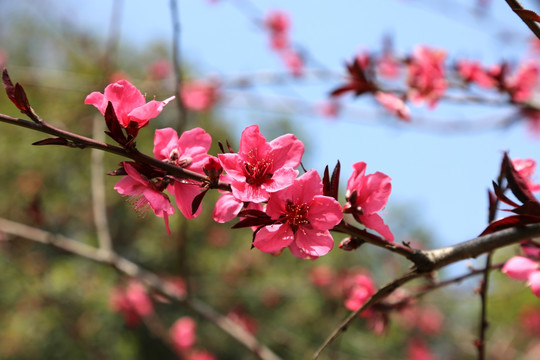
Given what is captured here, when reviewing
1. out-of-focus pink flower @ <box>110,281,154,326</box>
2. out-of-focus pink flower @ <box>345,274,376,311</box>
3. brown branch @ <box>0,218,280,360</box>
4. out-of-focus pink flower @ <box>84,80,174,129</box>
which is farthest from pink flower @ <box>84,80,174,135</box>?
out-of-focus pink flower @ <box>110,281,154,326</box>

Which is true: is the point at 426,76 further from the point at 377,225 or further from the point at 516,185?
the point at 377,225

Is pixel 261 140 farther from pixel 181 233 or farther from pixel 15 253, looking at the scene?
pixel 15 253

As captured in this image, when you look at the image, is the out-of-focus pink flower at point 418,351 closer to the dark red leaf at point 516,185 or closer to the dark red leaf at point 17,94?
the dark red leaf at point 516,185

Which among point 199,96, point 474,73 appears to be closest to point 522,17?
point 474,73

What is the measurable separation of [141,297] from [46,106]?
15.7ft

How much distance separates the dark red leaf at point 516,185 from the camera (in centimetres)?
80

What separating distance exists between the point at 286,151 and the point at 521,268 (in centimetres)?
57

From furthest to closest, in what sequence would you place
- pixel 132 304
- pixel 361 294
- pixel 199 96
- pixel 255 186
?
pixel 199 96, pixel 132 304, pixel 361 294, pixel 255 186

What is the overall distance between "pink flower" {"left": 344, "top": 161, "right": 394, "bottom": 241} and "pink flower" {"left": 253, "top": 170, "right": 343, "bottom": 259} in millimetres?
91

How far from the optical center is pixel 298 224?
827 millimetres

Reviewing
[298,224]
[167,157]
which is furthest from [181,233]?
[298,224]

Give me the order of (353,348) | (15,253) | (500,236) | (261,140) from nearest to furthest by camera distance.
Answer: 1. (500,236)
2. (261,140)
3. (15,253)
4. (353,348)

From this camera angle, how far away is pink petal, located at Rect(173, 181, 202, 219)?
0.80 m

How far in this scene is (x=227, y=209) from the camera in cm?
78
